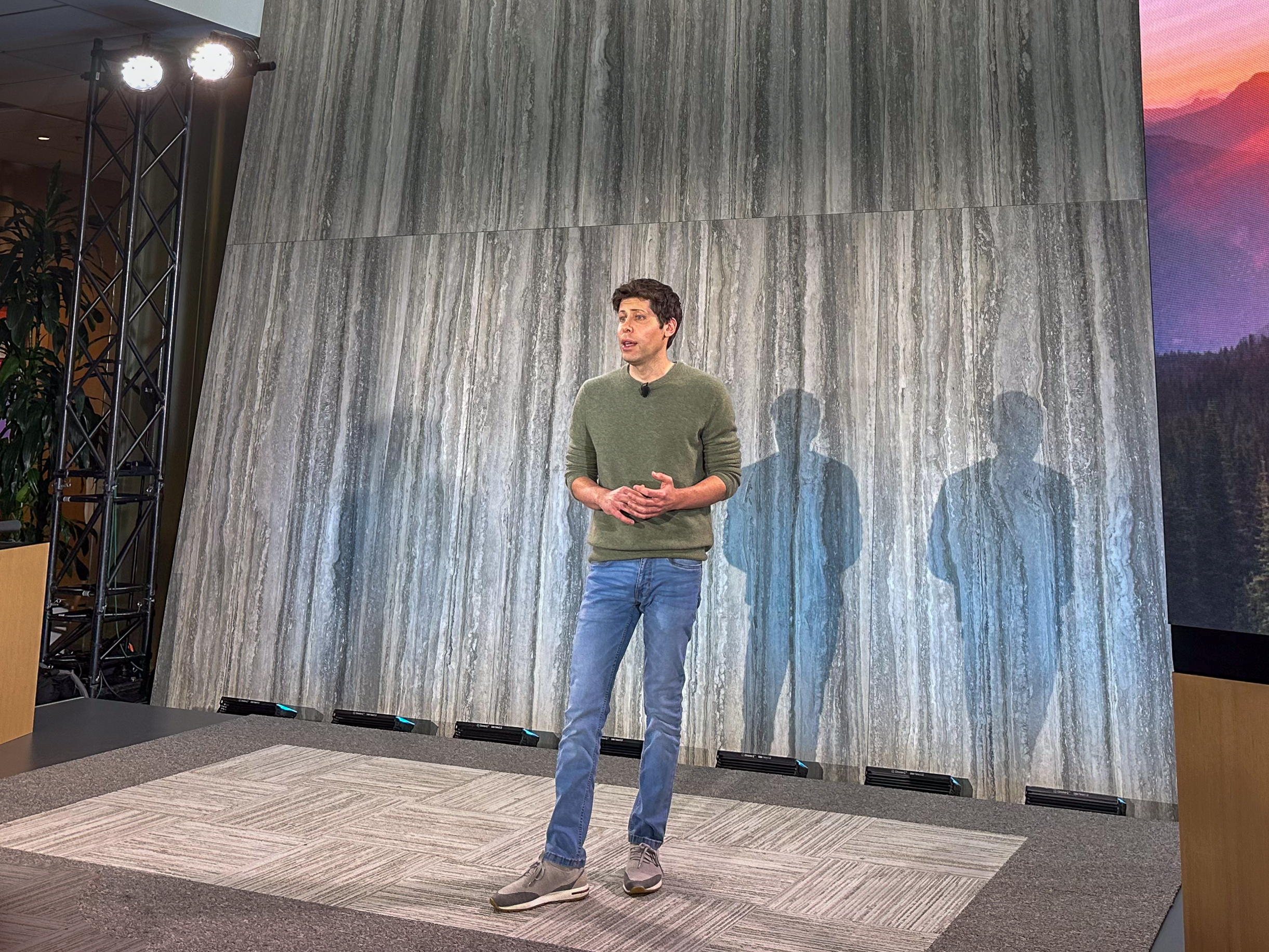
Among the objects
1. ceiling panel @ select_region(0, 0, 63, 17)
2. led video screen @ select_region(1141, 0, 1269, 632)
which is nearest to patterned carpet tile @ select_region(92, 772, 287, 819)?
led video screen @ select_region(1141, 0, 1269, 632)

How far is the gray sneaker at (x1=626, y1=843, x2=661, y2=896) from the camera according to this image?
2734mm

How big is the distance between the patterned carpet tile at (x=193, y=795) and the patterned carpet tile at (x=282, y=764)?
0.06 metres

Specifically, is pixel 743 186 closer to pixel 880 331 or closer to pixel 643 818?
pixel 880 331

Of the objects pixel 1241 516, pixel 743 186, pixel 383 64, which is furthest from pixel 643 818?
pixel 383 64

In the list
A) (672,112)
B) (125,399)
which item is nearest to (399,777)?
(672,112)

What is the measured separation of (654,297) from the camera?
9.76 ft

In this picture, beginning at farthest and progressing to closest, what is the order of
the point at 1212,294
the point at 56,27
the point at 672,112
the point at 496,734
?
1. the point at 56,27
2. the point at 672,112
3. the point at 496,734
4. the point at 1212,294

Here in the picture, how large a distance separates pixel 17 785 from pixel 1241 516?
3466mm

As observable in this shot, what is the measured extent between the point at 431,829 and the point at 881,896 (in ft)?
4.18

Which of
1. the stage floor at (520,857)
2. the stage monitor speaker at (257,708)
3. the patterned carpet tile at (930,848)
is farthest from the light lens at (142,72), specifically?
the patterned carpet tile at (930,848)

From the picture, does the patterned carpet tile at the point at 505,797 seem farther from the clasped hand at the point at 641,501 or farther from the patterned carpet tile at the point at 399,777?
the clasped hand at the point at 641,501

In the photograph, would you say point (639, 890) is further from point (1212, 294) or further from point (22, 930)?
point (1212, 294)

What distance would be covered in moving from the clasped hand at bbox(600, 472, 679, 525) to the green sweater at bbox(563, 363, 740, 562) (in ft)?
0.17

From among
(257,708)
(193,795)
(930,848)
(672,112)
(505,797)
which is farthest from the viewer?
(257,708)
